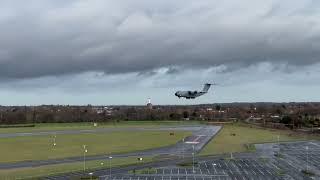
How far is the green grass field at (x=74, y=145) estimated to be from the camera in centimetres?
10556

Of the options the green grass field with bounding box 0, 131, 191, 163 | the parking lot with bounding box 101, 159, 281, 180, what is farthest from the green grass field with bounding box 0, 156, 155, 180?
the green grass field with bounding box 0, 131, 191, 163

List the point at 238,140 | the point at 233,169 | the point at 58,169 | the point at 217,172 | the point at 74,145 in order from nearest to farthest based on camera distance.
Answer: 1. the point at 217,172
2. the point at 58,169
3. the point at 233,169
4. the point at 74,145
5. the point at 238,140

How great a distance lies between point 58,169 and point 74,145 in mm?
41815

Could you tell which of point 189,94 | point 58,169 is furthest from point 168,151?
point 58,169

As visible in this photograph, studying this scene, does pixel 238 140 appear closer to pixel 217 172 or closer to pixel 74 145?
pixel 74 145

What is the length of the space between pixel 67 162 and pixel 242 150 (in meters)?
43.1

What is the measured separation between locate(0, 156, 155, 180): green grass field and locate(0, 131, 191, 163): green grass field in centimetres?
1337

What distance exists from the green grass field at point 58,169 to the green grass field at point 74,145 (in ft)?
43.9

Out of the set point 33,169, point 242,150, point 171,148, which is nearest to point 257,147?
point 242,150

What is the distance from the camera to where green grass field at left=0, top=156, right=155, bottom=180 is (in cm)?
7631

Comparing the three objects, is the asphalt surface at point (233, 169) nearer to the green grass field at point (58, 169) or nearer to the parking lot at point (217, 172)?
the parking lot at point (217, 172)

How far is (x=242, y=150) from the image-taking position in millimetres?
115125

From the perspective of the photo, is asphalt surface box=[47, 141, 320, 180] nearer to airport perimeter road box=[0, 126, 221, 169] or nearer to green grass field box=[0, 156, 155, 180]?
green grass field box=[0, 156, 155, 180]

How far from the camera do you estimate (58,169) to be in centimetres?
8262
